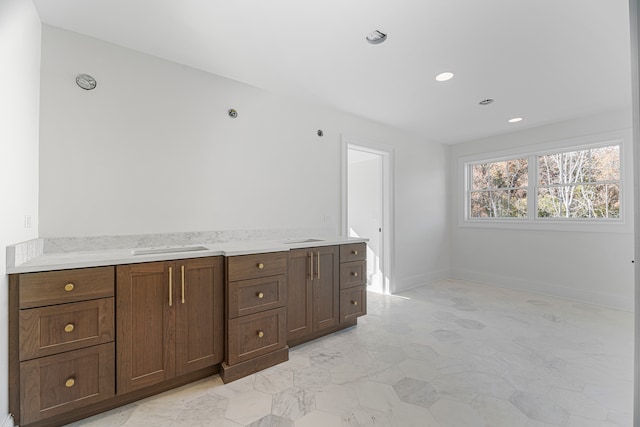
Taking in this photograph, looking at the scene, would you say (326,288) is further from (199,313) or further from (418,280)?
(418,280)

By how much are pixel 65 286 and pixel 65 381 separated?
20.9 inches

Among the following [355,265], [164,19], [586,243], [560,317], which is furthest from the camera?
[586,243]

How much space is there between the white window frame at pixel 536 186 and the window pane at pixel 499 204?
0.28 ft

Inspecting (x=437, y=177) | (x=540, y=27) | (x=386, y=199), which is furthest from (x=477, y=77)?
(x=437, y=177)

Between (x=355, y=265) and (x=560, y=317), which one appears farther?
(x=560, y=317)

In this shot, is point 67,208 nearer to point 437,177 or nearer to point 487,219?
point 437,177

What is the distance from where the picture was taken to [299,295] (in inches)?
104

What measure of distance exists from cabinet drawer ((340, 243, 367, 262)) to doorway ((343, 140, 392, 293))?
43.2 inches

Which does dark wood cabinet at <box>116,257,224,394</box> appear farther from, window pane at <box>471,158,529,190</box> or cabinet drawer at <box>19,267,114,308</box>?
window pane at <box>471,158,529,190</box>

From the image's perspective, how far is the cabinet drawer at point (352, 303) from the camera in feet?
9.81

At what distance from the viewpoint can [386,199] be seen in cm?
442

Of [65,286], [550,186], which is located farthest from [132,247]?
[550,186]

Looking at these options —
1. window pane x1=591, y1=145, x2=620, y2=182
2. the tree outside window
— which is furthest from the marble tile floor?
window pane x1=591, y1=145, x2=620, y2=182

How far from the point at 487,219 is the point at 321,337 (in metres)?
3.77
